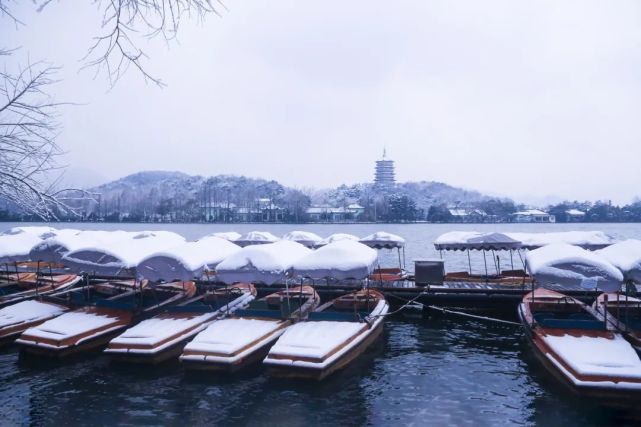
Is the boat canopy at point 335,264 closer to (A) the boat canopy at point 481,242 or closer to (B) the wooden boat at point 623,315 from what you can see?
(B) the wooden boat at point 623,315

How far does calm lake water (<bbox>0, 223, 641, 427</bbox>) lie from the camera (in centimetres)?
1022

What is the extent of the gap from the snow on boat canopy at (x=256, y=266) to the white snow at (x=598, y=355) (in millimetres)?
7682

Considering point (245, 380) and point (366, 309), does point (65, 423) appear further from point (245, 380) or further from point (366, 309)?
point (366, 309)

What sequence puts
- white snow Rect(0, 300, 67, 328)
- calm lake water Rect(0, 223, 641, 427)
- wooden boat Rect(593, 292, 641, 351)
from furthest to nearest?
1. white snow Rect(0, 300, 67, 328)
2. wooden boat Rect(593, 292, 641, 351)
3. calm lake water Rect(0, 223, 641, 427)

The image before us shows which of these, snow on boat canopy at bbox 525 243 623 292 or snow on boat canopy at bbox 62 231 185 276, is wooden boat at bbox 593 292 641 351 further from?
snow on boat canopy at bbox 62 231 185 276

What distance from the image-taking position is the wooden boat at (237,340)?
1134 cm

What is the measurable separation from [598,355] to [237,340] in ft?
29.0

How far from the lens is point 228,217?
14888 cm

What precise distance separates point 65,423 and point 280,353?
4.98m

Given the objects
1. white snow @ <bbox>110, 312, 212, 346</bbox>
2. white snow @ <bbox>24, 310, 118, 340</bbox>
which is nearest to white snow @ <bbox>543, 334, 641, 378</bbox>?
white snow @ <bbox>110, 312, 212, 346</bbox>

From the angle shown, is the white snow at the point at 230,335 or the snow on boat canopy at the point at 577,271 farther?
the snow on boat canopy at the point at 577,271

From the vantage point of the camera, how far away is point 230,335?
12.3 meters

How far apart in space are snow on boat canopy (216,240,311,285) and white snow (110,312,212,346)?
5.28ft

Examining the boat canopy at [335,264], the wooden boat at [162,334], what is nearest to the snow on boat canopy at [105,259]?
the wooden boat at [162,334]
